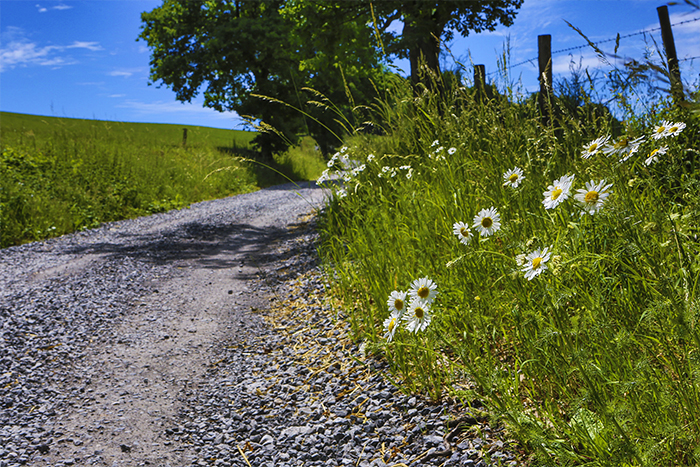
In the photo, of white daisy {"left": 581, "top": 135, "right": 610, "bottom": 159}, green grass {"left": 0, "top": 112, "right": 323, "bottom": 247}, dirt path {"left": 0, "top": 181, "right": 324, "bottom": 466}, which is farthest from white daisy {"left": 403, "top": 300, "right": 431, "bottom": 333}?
green grass {"left": 0, "top": 112, "right": 323, "bottom": 247}

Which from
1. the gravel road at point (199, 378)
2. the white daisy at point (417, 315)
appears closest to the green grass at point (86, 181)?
the gravel road at point (199, 378)

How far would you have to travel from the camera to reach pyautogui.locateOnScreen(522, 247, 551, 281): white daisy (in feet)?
4.60

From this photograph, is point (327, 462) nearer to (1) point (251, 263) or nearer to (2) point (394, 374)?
(2) point (394, 374)

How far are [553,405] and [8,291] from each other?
5.59 metres

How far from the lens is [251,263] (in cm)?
612

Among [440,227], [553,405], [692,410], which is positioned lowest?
[553,405]

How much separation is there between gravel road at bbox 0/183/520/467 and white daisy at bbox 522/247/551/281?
2.35 ft

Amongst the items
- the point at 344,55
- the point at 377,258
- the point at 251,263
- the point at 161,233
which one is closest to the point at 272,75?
the point at 344,55

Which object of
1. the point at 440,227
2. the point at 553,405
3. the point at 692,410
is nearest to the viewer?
the point at 692,410

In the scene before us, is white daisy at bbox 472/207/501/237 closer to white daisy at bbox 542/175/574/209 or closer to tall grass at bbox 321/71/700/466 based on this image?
tall grass at bbox 321/71/700/466

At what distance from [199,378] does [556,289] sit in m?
2.54

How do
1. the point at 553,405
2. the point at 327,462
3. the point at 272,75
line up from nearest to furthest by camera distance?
the point at 553,405, the point at 327,462, the point at 272,75

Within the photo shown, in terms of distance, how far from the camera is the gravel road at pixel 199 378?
2.23 meters

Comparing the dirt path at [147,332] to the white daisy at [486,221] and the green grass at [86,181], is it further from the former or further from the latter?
the white daisy at [486,221]
